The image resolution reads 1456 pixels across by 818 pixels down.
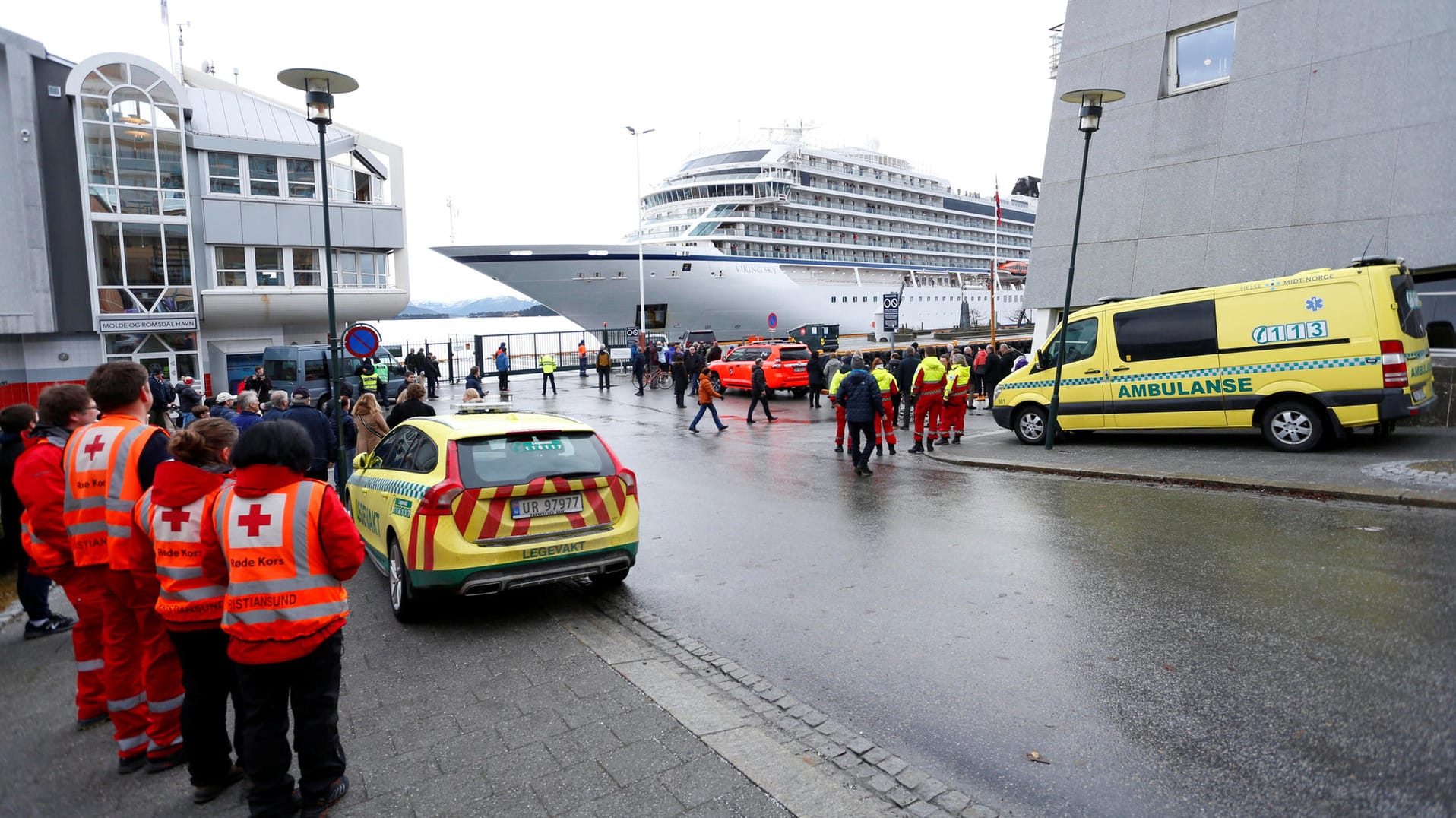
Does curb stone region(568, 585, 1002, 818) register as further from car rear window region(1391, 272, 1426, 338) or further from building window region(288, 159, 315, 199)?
building window region(288, 159, 315, 199)

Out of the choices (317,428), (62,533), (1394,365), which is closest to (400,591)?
(62,533)

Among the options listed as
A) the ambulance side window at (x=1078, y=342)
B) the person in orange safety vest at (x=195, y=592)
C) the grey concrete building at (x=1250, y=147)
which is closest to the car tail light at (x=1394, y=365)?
the ambulance side window at (x=1078, y=342)

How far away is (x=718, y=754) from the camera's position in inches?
140

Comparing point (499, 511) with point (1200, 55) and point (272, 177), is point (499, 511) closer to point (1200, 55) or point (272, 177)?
point (1200, 55)

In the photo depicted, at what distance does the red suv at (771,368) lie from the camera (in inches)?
887

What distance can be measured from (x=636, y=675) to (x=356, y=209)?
26996 millimetres

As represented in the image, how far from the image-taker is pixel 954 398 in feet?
44.1

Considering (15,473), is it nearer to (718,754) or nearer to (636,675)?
(636,675)

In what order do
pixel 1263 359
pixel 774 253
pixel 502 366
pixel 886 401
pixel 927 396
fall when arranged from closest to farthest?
pixel 1263 359, pixel 927 396, pixel 886 401, pixel 502 366, pixel 774 253

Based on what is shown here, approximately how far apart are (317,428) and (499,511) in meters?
3.95

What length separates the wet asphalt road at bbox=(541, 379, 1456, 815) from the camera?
3.35 m

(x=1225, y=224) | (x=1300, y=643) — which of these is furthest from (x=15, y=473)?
(x=1225, y=224)

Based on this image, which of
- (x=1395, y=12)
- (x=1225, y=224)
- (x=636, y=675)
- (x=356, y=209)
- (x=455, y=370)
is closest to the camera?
(x=636, y=675)

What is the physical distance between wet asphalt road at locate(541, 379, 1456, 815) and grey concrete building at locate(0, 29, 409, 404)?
21.6m
